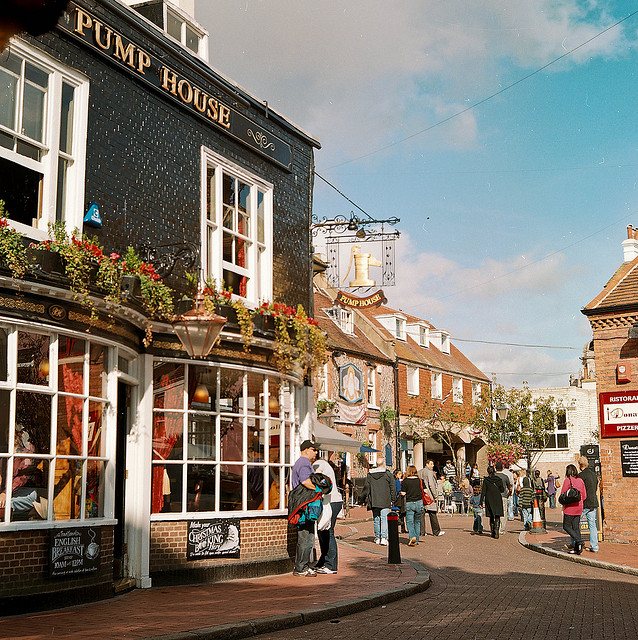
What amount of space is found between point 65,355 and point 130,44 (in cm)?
450

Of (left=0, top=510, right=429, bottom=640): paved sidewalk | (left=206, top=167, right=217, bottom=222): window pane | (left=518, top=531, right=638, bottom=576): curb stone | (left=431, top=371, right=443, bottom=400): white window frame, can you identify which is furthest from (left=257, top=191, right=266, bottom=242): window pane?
(left=431, top=371, right=443, bottom=400): white window frame

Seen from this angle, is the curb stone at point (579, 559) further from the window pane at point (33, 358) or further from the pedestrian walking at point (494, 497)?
the window pane at point (33, 358)

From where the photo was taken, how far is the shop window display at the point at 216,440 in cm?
1110

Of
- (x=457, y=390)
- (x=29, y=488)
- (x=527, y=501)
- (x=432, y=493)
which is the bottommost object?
(x=527, y=501)

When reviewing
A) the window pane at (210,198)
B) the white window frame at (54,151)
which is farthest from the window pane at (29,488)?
the window pane at (210,198)

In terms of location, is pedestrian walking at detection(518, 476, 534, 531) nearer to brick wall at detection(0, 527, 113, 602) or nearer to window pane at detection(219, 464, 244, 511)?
window pane at detection(219, 464, 244, 511)

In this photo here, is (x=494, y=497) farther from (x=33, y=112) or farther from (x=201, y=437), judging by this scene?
(x=33, y=112)

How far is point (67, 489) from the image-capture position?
902 centimetres

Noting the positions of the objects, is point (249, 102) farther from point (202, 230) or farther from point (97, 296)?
point (97, 296)

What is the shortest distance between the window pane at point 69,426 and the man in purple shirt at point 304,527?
11.4 feet

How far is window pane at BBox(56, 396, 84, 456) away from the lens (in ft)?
29.3

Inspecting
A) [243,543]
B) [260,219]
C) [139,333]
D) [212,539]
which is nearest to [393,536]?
[243,543]

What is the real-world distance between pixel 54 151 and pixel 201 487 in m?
4.96

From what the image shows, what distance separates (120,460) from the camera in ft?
34.7
